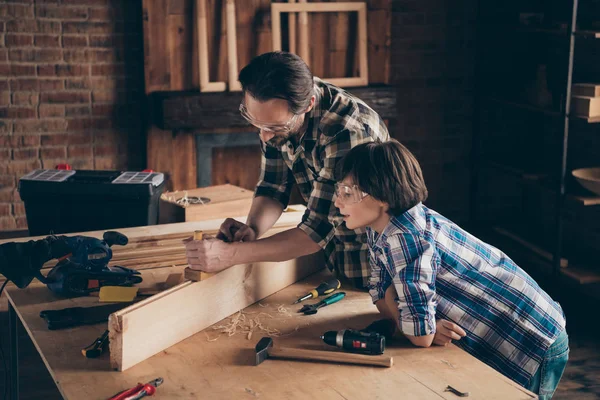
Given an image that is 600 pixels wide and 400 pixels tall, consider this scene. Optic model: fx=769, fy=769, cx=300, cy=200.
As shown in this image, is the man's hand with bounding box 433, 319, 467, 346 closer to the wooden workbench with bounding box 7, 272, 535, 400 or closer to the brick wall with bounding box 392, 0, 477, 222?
the wooden workbench with bounding box 7, 272, 535, 400

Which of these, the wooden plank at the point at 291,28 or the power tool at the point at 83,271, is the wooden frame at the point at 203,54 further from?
the power tool at the point at 83,271

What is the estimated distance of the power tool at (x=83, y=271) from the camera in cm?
225

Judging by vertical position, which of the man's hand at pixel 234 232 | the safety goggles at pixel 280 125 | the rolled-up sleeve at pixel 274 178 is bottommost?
the man's hand at pixel 234 232

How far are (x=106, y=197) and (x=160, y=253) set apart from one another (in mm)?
726

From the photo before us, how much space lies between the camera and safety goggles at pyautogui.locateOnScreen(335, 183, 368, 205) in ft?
6.37

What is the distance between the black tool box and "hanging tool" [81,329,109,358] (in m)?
1.34

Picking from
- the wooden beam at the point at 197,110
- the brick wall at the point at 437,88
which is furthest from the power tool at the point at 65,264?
the brick wall at the point at 437,88

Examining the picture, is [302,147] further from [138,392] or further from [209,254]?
[138,392]

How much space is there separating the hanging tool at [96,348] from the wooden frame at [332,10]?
316 centimetres

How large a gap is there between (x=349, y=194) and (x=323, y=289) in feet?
1.46

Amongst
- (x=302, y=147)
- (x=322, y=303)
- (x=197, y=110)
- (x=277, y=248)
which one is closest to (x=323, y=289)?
(x=322, y=303)

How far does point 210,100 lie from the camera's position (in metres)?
4.71

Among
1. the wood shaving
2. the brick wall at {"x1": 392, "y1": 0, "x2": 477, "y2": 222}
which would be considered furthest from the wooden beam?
the wood shaving

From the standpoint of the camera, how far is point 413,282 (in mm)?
1859
